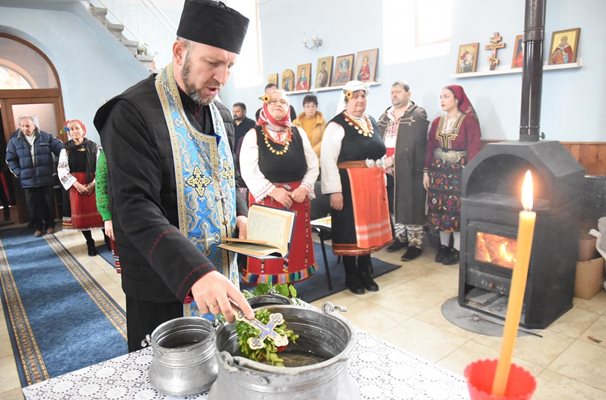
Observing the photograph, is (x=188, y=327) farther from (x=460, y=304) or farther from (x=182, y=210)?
(x=460, y=304)

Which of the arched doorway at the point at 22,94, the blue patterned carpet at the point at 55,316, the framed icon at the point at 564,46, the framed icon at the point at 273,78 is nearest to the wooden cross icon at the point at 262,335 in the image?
the blue patterned carpet at the point at 55,316

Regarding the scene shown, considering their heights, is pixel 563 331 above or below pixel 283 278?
below

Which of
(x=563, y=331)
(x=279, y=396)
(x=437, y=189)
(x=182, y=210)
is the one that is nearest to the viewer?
(x=279, y=396)

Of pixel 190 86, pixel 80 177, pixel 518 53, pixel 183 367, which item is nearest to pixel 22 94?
pixel 80 177

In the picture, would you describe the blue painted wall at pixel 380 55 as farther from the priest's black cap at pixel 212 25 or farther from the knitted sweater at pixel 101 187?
the priest's black cap at pixel 212 25

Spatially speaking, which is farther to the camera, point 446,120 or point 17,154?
point 17,154

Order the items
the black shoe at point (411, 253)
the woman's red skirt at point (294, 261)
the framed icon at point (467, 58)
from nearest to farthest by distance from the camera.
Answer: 1. the woman's red skirt at point (294, 261)
2. the framed icon at point (467, 58)
3. the black shoe at point (411, 253)

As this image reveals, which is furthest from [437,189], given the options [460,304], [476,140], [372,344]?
[372,344]

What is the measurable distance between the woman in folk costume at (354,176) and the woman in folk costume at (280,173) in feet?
0.72

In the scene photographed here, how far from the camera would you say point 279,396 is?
0.69 m

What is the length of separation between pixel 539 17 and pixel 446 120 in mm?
1397

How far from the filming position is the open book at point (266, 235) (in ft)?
3.77

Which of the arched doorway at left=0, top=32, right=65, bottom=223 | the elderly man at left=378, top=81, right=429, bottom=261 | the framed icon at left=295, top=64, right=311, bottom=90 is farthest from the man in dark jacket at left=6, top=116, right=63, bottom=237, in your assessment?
the elderly man at left=378, top=81, right=429, bottom=261

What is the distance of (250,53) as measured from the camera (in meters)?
8.38
